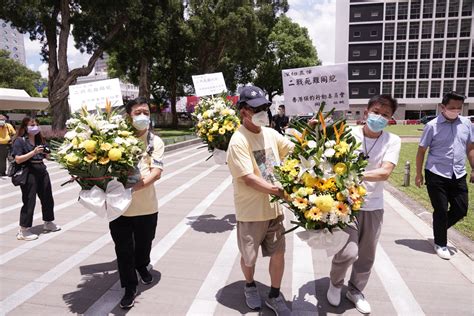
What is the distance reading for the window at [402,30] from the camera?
59.1 m

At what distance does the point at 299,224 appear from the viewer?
2.78 meters

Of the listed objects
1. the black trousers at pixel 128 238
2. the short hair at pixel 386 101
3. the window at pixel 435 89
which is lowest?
the black trousers at pixel 128 238

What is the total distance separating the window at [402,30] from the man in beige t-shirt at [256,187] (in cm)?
6516

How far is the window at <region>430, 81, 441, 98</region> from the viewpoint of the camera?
57594mm

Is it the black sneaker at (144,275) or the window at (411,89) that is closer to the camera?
the black sneaker at (144,275)

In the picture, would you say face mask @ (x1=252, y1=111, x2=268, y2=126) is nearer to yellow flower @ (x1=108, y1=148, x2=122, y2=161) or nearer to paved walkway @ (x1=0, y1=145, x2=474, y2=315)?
yellow flower @ (x1=108, y1=148, x2=122, y2=161)

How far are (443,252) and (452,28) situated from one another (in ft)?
213

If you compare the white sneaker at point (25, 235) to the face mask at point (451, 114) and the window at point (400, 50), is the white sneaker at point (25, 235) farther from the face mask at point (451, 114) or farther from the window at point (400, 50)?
the window at point (400, 50)

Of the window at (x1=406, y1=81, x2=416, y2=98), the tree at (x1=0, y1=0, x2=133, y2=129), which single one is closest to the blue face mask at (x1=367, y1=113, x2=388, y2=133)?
the tree at (x1=0, y1=0, x2=133, y2=129)

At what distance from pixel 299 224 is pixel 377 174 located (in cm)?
82

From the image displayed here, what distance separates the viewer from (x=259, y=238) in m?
3.09

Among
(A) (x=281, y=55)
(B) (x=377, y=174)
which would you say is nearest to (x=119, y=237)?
(B) (x=377, y=174)

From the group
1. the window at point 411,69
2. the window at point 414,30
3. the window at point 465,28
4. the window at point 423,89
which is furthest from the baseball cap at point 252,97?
the window at point 465,28

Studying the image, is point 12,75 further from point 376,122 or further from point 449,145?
point 376,122
